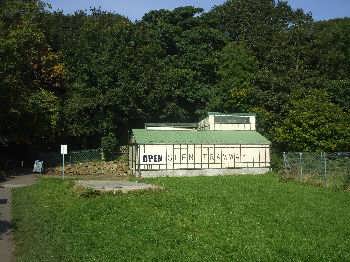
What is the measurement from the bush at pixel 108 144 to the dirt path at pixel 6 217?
1358 cm

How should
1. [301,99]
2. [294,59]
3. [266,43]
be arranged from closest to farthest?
[301,99], [294,59], [266,43]

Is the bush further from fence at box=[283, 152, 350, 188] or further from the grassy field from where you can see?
the grassy field

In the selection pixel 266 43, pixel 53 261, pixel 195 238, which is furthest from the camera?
pixel 266 43

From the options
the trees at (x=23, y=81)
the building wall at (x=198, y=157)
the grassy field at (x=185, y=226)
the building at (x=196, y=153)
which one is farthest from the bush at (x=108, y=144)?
the grassy field at (x=185, y=226)

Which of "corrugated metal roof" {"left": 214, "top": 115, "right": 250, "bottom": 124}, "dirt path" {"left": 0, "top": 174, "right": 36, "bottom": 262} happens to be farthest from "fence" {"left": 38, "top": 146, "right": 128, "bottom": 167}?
"corrugated metal roof" {"left": 214, "top": 115, "right": 250, "bottom": 124}

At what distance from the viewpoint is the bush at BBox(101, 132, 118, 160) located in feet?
167

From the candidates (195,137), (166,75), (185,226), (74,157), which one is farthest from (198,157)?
(185,226)

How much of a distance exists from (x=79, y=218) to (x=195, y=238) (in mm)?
5321

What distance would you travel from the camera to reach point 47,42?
54.8 meters

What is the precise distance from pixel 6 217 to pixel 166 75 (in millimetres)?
35739

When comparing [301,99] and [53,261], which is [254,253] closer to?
[53,261]

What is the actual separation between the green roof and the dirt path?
9.29m

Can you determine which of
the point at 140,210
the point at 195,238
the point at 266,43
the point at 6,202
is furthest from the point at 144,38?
the point at 195,238

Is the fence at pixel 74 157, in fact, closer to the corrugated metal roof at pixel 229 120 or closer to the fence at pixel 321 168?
the corrugated metal roof at pixel 229 120
